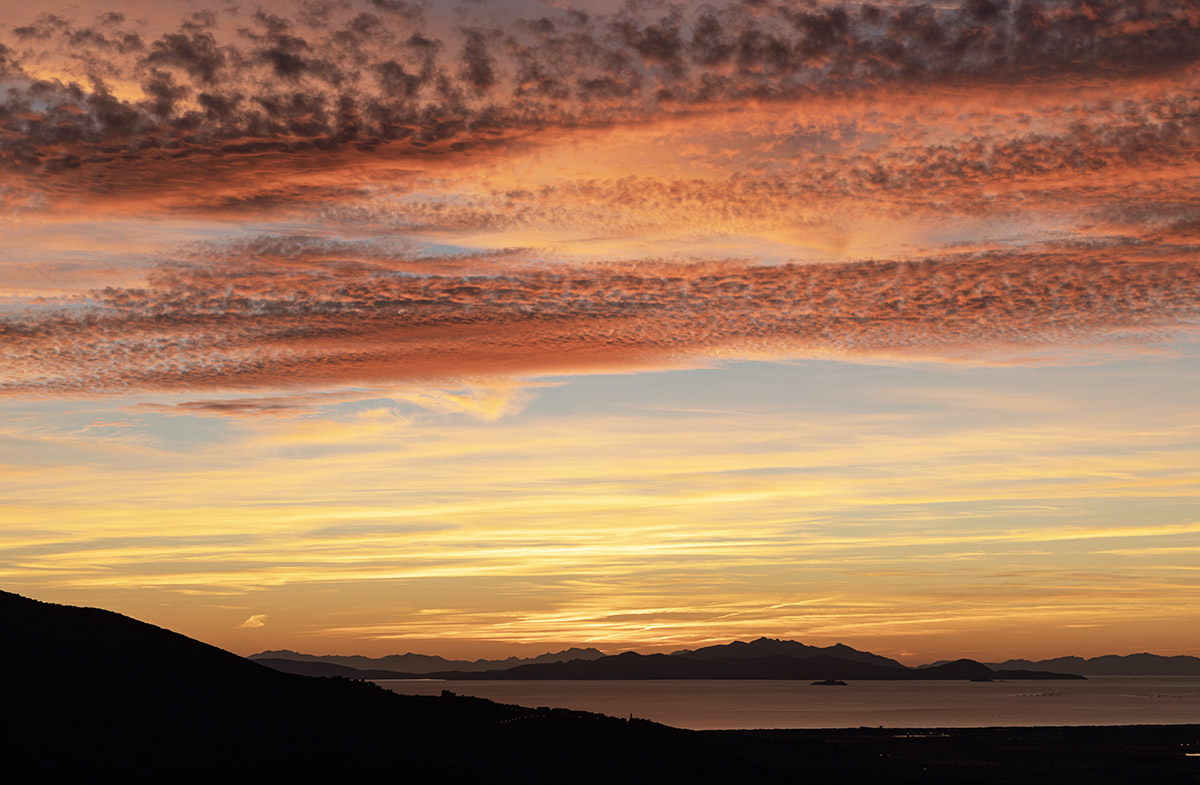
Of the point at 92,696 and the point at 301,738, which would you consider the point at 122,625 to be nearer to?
the point at 92,696

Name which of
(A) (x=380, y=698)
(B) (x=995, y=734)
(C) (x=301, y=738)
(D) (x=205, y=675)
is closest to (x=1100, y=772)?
(B) (x=995, y=734)

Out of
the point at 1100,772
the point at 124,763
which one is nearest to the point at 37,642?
the point at 124,763

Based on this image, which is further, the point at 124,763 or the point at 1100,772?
the point at 1100,772

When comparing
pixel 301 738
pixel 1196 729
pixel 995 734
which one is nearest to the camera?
pixel 301 738

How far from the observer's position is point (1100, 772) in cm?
8550

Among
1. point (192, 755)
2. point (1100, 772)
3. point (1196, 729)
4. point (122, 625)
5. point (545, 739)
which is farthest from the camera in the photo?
point (1196, 729)

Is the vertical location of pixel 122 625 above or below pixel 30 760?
above

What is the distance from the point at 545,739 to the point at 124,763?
24.0 metres

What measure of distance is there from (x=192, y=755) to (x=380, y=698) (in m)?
16.2

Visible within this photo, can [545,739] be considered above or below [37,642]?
below

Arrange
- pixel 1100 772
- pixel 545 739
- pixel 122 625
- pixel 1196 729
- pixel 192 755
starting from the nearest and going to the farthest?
pixel 192 755 < pixel 545 739 < pixel 122 625 < pixel 1100 772 < pixel 1196 729

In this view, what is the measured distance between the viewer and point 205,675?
216 ft

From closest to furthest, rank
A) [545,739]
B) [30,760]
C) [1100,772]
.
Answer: [30,760]
[545,739]
[1100,772]

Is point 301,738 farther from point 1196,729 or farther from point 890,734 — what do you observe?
point 1196,729
